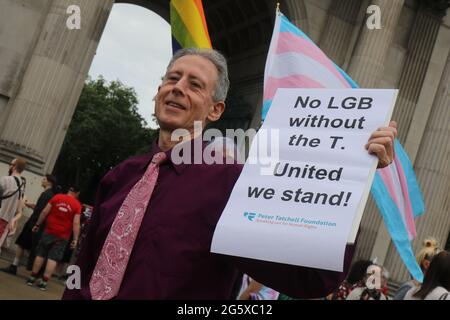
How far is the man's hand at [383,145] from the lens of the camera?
2.15m

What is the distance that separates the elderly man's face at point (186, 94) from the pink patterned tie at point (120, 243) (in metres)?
0.27

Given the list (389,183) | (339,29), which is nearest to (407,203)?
(389,183)

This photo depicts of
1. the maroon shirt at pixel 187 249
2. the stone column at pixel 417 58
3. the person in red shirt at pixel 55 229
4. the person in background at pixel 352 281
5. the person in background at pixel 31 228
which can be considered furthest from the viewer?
the stone column at pixel 417 58

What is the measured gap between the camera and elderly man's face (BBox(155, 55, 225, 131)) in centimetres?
279

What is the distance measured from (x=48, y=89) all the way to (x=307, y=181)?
14.2 m

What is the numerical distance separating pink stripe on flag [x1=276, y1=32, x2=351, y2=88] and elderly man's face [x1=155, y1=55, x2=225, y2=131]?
271 centimetres

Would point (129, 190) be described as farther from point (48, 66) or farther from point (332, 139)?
point (48, 66)

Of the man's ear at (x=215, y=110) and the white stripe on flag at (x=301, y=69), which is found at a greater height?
the white stripe on flag at (x=301, y=69)

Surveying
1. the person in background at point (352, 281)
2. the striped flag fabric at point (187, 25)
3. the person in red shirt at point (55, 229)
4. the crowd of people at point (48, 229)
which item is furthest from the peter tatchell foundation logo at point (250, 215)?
the person in red shirt at point (55, 229)

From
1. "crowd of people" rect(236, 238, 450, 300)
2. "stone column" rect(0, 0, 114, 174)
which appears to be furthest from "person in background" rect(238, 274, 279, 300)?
"stone column" rect(0, 0, 114, 174)

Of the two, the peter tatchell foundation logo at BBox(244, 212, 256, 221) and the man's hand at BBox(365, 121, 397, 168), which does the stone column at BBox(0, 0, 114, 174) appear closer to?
the peter tatchell foundation logo at BBox(244, 212, 256, 221)

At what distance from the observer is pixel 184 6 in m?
7.33

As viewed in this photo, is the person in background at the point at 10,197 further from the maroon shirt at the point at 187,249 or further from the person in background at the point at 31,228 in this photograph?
the maroon shirt at the point at 187,249

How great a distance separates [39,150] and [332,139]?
1398cm
